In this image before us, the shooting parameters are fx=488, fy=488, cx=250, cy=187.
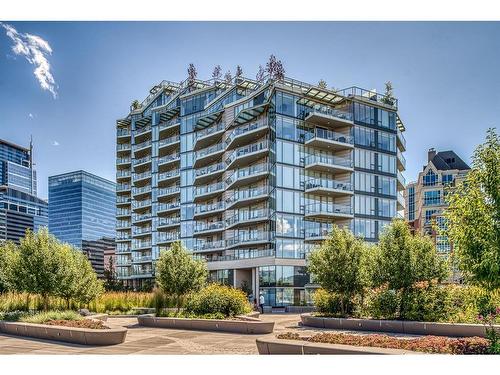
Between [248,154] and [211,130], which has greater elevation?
[211,130]

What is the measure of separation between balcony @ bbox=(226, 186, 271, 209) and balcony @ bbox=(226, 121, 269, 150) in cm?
470

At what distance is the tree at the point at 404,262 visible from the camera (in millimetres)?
18016

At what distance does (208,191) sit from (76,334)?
115 feet

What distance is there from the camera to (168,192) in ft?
193

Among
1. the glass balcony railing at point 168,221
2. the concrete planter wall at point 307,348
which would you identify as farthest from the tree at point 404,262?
the glass balcony railing at point 168,221

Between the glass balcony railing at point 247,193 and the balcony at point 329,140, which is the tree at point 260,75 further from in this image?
the glass balcony railing at point 247,193

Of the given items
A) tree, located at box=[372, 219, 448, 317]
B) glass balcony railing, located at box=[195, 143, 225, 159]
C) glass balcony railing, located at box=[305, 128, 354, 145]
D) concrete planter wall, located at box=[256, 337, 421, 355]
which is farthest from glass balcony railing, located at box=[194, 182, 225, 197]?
concrete planter wall, located at box=[256, 337, 421, 355]

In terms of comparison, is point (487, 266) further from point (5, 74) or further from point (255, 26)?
point (5, 74)

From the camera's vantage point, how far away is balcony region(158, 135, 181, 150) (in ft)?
189

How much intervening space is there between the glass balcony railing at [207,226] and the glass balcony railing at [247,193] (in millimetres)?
3183

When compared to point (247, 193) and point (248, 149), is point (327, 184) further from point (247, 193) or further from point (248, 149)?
point (248, 149)

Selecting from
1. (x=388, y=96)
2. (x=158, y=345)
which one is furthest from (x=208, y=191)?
(x=158, y=345)

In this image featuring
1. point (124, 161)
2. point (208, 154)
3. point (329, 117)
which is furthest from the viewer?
point (124, 161)
